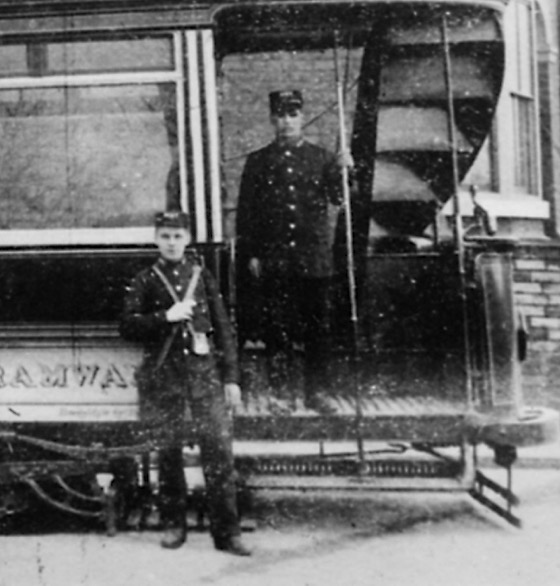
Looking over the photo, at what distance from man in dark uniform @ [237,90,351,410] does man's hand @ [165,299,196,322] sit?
0.64m

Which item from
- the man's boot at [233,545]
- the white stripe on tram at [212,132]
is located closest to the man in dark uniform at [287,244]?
the white stripe on tram at [212,132]

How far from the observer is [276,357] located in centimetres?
525

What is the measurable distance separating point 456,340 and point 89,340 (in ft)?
6.44

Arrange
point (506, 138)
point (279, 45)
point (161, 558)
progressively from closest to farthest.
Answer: point (161, 558)
point (279, 45)
point (506, 138)

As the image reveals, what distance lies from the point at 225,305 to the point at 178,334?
0.36 m

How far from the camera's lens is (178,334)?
15.5 ft

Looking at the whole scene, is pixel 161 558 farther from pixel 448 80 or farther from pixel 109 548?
pixel 448 80

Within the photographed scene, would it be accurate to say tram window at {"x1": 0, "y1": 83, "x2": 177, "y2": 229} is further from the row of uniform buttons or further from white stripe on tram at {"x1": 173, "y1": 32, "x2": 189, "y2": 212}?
the row of uniform buttons

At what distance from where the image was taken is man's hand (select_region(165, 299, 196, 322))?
15.2ft

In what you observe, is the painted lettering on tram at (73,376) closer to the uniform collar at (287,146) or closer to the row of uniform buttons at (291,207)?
the row of uniform buttons at (291,207)

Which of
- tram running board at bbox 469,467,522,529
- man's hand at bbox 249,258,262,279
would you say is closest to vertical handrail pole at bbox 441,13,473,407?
tram running board at bbox 469,467,522,529

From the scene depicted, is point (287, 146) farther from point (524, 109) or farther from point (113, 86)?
point (524, 109)

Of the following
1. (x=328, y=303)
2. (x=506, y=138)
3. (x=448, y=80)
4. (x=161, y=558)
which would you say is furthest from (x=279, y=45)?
(x=506, y=138)

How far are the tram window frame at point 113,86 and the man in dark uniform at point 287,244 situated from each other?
0.58m
